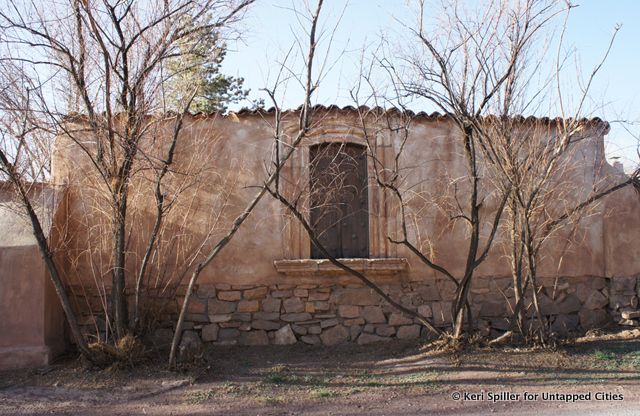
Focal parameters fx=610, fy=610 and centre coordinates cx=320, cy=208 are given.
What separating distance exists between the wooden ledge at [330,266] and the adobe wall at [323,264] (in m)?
0.02

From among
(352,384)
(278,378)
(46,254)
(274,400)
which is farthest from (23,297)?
(352,384)

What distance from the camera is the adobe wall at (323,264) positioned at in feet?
26.0

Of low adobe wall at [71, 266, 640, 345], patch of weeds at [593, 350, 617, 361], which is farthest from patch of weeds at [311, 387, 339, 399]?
patch of weeds at [593, 350, 617, 361]

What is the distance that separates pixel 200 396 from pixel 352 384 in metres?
1.59

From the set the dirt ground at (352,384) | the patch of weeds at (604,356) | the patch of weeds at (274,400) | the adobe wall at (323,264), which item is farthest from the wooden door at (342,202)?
the patch of weeds at (604,356)

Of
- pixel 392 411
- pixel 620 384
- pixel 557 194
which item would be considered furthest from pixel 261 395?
pixel 557 194

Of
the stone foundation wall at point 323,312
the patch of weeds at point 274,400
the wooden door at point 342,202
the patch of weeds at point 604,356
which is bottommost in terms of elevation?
the patch of weeds at point 274,400

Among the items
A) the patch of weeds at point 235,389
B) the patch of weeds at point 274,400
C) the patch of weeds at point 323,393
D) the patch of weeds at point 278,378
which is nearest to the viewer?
the patch of weeds at point 274,400

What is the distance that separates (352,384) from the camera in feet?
21.3

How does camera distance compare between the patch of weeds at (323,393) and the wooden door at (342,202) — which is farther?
the wooden door at (342,202)

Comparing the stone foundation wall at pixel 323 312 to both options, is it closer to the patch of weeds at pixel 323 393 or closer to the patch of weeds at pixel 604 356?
the patch of weeds at pixel 604 356

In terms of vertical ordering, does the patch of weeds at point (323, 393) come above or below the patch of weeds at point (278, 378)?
below

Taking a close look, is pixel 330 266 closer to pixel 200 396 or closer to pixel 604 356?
pixel 200 396

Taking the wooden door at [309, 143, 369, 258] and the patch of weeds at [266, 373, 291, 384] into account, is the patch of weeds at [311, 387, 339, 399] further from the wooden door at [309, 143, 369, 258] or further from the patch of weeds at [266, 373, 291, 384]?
the wooden door at [309, 143, 369, 258]
